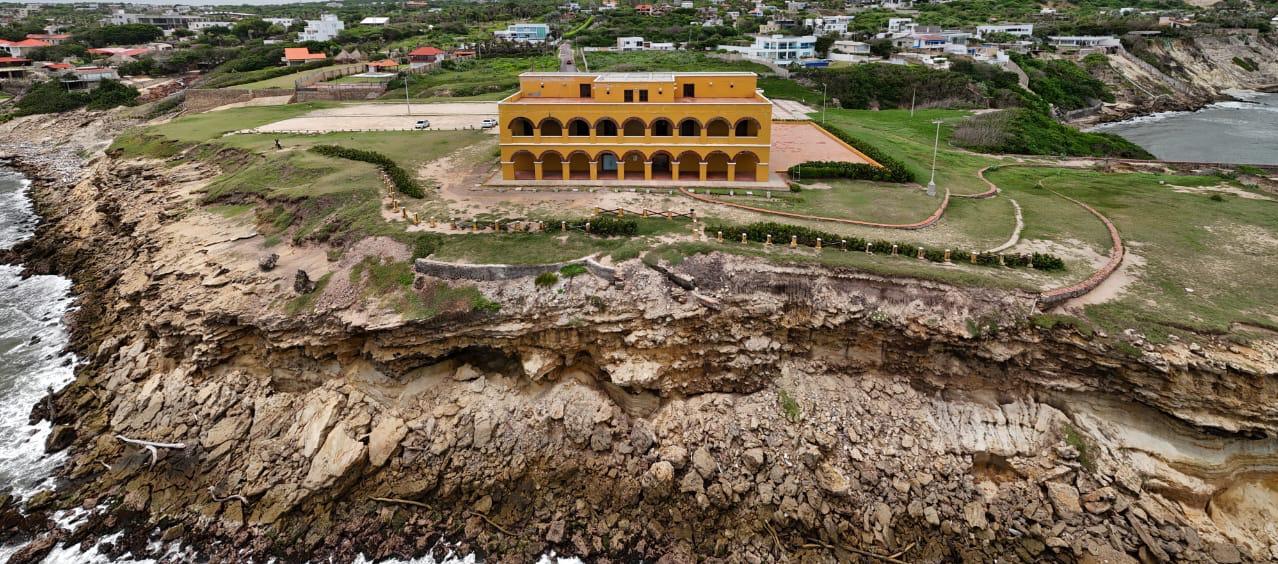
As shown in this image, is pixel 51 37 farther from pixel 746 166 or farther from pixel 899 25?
pixel 899 25

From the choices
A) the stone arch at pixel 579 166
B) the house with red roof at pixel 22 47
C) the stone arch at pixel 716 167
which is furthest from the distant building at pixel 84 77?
the stone arch at pixel 716 167

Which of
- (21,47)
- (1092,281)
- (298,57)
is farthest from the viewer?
(21,47)

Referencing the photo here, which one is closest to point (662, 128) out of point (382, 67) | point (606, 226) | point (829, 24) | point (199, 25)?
point (606, 226)

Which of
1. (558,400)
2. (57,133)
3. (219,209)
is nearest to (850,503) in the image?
(558,400)

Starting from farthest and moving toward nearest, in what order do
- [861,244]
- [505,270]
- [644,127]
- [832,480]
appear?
[644,127], [861,244], [505,270], [832,480]

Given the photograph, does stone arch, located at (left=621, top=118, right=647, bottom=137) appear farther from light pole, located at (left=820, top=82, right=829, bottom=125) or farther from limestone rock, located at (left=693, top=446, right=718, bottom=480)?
light pole, located at (left=820, top=82, right=829, bottom=125)

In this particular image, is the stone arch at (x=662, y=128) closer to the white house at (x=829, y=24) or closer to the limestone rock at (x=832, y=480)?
the limestone rock at (x=832, y=480)
